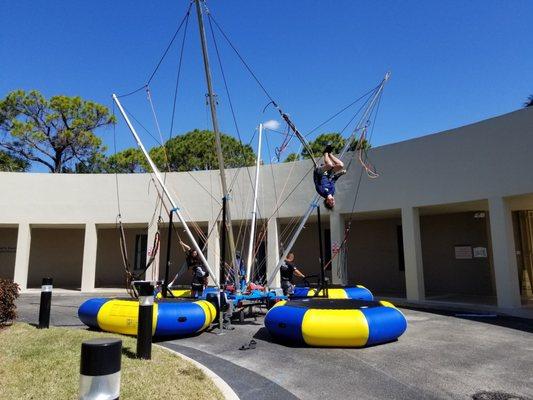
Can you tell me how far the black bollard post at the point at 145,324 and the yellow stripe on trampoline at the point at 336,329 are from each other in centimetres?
283

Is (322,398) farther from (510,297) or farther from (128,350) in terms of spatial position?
(510,297)

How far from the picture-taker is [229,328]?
10.3 meters

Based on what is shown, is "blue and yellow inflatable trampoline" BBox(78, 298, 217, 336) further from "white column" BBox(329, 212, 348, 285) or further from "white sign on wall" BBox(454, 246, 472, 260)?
"white sign on wall" BBox(454, 246, 472, 260)

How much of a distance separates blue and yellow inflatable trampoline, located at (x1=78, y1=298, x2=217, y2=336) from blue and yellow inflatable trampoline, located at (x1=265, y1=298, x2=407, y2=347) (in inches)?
62.4

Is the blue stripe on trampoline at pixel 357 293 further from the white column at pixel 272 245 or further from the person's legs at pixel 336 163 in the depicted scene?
the white column at pixel 272 245

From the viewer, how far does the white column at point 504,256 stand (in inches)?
486

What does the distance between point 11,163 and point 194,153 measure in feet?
48.8

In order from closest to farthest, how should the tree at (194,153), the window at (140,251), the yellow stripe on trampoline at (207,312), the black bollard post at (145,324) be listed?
the black bollard post at (145,324), the yellow stripe on trampoline at (207,312), the window at (140,251), the tree at (194,153)

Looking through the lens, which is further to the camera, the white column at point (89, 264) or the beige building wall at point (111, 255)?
the beige building wall at point (111, 255)

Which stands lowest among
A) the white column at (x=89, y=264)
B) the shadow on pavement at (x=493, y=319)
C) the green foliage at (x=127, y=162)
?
the shadow on pavement at (x=493, y=319)

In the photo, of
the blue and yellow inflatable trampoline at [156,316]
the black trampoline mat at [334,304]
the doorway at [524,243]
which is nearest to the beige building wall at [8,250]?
the blue and yellow inflatable trampoline at [156,316]

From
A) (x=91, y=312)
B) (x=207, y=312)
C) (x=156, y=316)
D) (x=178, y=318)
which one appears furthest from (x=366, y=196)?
(x=91, y=312)

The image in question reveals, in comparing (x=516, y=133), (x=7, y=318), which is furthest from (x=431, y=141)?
(x=7, y=318)

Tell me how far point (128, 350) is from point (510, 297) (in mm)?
10616
